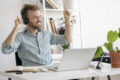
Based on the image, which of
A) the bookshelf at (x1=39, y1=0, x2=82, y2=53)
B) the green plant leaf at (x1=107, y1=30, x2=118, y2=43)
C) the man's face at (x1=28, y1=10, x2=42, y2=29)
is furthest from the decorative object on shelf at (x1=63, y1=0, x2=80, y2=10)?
Answer: the green plant leaf at (x1=107, y1=30, x2=118, y2=43)

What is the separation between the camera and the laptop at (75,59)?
5.64ft

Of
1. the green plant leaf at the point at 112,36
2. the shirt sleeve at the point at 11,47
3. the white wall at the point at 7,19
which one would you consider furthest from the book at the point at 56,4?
the green plant leaf at the point at 112,36

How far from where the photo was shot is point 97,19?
4.07 m

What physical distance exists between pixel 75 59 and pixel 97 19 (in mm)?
2420

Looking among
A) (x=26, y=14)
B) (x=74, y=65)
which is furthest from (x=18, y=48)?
(x=74, y=65)

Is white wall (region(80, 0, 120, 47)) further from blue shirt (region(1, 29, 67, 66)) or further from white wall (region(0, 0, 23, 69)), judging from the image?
blue shirt (region(1, 29, 67, 66))

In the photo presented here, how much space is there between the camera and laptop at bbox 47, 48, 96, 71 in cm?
172

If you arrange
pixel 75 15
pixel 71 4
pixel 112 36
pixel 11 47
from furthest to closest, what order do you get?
1. pixel 75 15
2. pixel 71 4
3. pixel 11 47
4. pixel 112 36

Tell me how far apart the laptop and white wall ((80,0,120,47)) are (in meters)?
2.09

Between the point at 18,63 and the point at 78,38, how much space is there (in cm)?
150

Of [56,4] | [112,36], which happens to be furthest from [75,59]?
[56,4]

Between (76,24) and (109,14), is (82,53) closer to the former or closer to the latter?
(76,24)

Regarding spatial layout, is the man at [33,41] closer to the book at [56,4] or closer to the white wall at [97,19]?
the book at [56,4]

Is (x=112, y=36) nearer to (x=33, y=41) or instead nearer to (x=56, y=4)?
(x=33, y=41)
